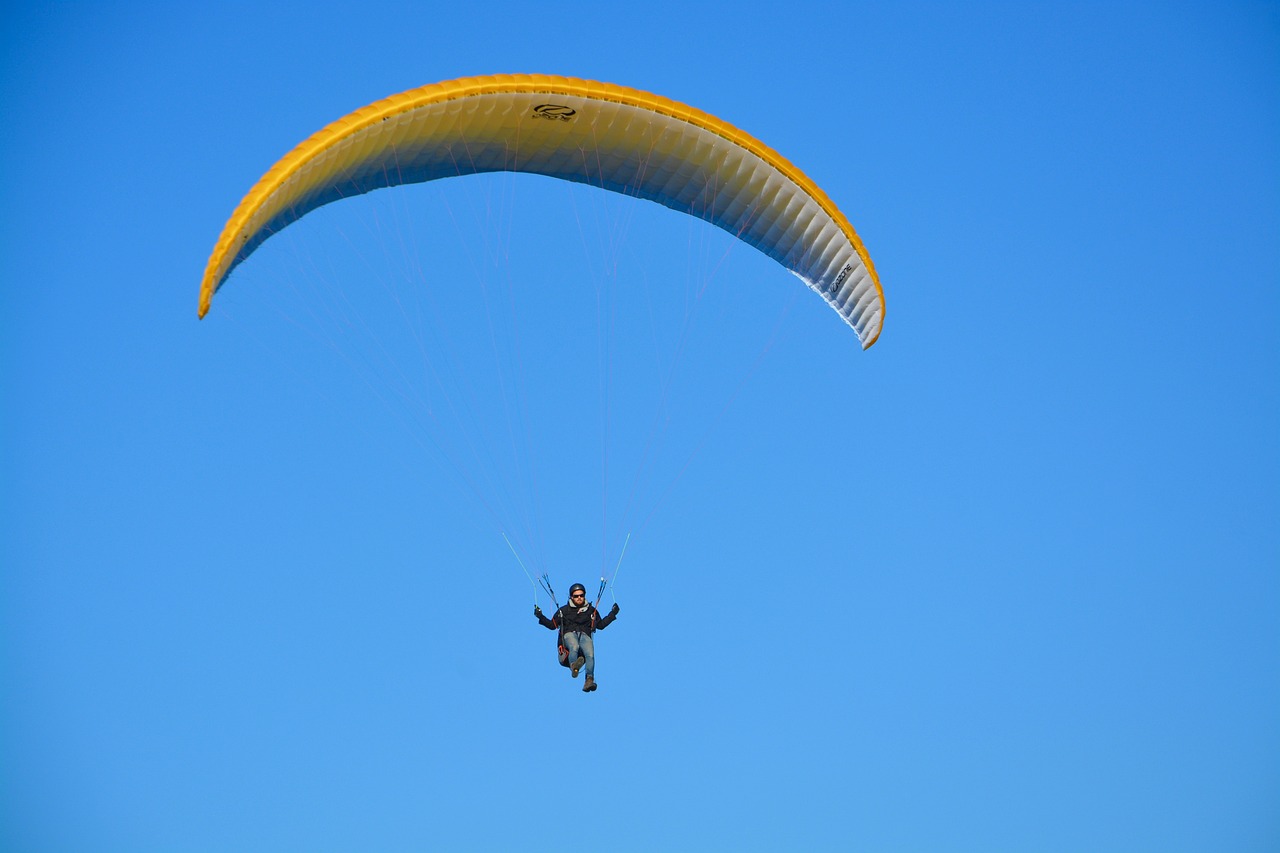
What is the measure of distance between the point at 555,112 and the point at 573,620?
251 inches

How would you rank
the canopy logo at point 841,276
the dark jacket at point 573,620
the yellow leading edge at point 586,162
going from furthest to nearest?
the canopy logo at point 841,276 → the dark jacket at point 573,620 → the yellow leading edge at point 586,162

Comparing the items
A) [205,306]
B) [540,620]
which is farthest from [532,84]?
[540,620]

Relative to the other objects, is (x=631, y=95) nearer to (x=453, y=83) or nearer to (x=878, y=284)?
(x=453, y=83)

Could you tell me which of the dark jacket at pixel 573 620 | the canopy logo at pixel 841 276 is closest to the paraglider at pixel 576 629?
the dark jacket at pixel 573 620

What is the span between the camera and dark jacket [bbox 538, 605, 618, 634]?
79.6 feet

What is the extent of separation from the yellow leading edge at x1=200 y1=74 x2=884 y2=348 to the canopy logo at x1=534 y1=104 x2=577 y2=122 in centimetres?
2

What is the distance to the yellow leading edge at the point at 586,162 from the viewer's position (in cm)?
2303

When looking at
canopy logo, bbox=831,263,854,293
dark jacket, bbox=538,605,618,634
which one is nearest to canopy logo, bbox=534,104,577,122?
canopy logo, bbox=831,263,854,293

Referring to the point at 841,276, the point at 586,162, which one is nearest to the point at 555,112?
the point at 586,162

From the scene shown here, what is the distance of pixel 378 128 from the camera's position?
23203mm

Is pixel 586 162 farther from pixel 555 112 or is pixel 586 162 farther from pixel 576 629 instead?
pixel 576 629

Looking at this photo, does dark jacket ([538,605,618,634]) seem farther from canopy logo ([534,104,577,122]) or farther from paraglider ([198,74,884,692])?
A: canopy logo ([534,104,577,122])

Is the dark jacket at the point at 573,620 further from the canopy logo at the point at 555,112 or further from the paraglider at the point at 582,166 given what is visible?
the canopy logo at the point at 555,112

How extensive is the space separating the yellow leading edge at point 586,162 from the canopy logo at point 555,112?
0.06 ft
